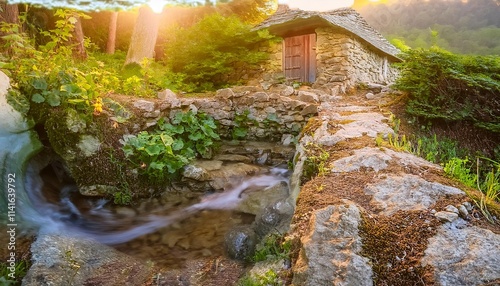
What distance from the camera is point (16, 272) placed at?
9.69ft

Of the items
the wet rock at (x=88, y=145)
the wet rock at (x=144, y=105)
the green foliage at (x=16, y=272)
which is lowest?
the green foliage at (x=16, y=272)

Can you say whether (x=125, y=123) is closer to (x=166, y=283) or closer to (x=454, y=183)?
(x=166, y=283)

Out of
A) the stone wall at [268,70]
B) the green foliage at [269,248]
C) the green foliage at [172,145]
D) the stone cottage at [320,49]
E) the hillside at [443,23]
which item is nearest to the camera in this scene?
the green foliage at [269,248]

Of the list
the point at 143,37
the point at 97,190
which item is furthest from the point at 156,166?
the point at 143,37

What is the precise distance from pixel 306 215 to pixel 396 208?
0.64 metres

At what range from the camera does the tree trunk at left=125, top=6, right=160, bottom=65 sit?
9.20 m

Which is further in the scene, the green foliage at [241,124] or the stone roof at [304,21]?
the stone roof at [304,21]

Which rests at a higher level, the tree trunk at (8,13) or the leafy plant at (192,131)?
the tree trunk at (8,13)

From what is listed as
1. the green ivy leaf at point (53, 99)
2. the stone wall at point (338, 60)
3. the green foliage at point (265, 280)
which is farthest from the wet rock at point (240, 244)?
the stone wall at point (338, 60)

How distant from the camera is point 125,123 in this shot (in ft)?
18.0

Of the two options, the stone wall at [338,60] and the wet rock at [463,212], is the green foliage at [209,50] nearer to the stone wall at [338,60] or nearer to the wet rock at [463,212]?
the stone wall at [338,60]

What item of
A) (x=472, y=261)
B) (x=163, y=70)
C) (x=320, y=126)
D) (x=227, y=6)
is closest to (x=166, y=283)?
(x=472, y=261)

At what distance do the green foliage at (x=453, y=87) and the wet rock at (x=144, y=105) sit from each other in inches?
184

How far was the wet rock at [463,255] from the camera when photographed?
162 centimetres
